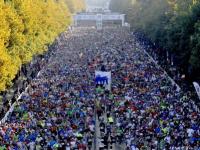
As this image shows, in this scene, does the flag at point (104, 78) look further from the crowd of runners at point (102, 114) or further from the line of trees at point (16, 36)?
the line of trees at point (16, 36)

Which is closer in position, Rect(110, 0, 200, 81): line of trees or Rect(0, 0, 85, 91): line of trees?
Rect(0, 0, 85, 91): line of trees

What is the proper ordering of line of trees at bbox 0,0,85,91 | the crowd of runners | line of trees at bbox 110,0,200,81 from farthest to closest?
line of trees at bbox 110,0,200,81 < line of trees at bbox 0,0,85,91 < the crowd of runners

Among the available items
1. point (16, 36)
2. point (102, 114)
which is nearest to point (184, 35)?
point (16, 36)

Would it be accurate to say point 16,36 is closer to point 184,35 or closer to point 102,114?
point 102,114

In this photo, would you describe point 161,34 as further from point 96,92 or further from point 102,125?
point 102,125

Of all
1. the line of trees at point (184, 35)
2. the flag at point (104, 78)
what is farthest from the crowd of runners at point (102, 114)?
the line of trees at point (184, 35)

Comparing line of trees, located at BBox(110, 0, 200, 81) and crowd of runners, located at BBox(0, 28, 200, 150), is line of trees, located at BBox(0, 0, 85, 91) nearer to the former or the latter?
crowd of runners, located at BBox(0, 28, 200, 150)

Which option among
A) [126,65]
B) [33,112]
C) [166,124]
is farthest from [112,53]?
[166,124]

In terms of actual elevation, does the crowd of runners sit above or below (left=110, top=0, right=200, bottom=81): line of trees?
below

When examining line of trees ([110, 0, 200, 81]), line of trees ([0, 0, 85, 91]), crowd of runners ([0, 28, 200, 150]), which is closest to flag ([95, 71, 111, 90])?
crowd of runners ([0, 28, 200, 150])

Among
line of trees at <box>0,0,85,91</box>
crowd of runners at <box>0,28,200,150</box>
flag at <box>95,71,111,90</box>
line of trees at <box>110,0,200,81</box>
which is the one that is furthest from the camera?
line of trees at <box>110,0,200,81</box>
